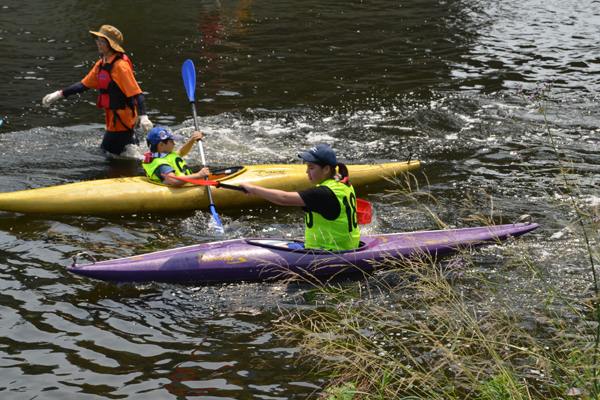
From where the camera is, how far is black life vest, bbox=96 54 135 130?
6473 mm

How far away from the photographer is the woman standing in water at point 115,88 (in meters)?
6.38

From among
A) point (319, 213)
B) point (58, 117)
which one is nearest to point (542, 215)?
point (319, 213)

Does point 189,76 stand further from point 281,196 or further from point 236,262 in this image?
point 281,196

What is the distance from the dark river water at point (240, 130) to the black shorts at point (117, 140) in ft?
0.50

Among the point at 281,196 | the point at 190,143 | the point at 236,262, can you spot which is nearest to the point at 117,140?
the point at 190,143

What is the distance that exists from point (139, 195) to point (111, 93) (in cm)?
152

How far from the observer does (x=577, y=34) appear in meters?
13.6

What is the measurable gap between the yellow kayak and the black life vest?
1.10m

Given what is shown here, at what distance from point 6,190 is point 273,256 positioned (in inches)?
145

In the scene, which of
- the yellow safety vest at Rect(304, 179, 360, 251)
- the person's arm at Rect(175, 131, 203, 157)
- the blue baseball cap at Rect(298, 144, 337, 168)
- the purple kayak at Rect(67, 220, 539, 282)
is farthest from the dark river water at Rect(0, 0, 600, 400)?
the blue baseball cap at Rect(298, 144, 337, 168)

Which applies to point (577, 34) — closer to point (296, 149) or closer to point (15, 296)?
point (296, 149)

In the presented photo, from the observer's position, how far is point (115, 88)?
6.57m

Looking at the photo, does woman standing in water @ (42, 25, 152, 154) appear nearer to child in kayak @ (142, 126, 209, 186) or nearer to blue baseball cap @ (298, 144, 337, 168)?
child in kayak @ (142, 126, 209, 186)

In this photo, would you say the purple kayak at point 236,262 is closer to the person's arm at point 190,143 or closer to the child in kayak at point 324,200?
the child in kayak at point 324,200
